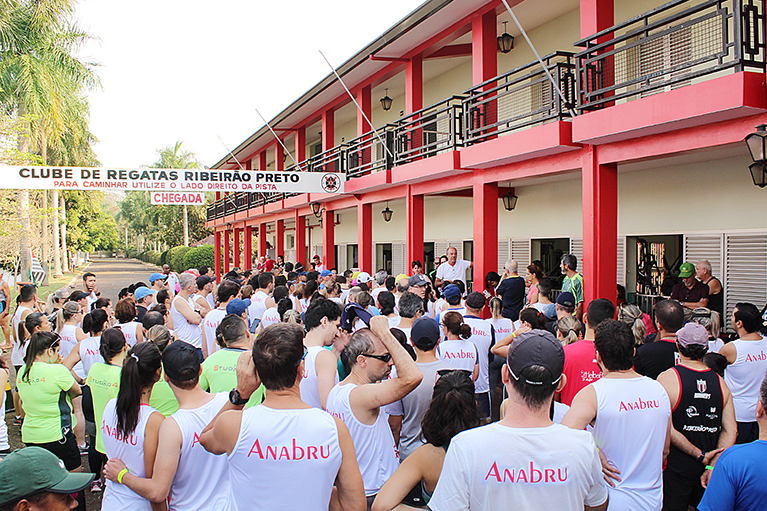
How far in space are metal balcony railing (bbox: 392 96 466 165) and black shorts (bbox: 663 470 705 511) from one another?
734 cm

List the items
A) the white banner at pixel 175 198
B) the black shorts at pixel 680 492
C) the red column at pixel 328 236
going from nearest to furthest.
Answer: the black shorts at pixel 680 492
the white banner at pixel 175 198
the red column at pixel 328 236

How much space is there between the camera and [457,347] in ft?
15.4

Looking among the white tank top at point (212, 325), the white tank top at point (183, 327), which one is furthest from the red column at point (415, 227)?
the white tank top at point (212, 325)

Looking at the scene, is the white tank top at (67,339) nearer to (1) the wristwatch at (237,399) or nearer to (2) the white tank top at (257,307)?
(2) the white tank top at (257,307)

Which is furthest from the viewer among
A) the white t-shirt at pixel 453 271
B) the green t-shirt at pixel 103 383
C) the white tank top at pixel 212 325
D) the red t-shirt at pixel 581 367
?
the white t-shirt at pixel 453 271

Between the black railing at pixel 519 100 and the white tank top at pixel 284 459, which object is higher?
the black railing at pixel 519 100

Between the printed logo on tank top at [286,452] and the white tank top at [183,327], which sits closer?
the printed logo on tank top at [286,452]

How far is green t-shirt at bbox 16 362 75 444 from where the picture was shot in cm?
420

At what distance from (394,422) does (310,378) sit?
67cm

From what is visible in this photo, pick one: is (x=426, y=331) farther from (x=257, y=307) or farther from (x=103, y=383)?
(x=257, y=307)

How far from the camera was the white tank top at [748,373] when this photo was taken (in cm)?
448

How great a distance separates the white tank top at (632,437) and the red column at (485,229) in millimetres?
7130

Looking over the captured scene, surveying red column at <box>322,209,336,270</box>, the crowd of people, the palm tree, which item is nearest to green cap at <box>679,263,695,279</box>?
the crowd of people

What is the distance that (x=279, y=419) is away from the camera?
2203 mm
